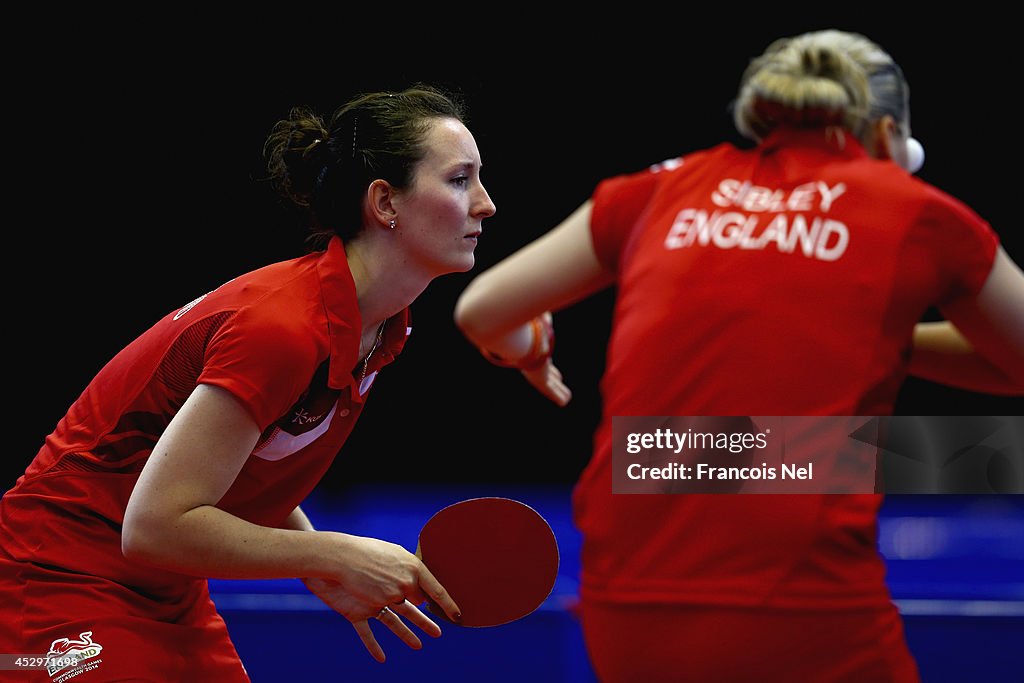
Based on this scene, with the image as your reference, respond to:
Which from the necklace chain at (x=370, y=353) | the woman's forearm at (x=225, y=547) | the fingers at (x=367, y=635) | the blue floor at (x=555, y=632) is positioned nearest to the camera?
the woman's forearm at (x=225, y=547)

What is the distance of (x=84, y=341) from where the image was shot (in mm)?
6043

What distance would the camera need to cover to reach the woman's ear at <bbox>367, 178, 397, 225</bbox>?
6.71 ft

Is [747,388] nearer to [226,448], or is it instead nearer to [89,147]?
[226,448]

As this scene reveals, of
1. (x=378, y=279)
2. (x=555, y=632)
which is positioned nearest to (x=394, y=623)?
(x=378, y=279)

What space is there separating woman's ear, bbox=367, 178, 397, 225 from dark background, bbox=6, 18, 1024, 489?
138 inches

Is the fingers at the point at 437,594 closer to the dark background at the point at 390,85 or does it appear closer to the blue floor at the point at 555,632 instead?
the blue floor at the point at 555,632

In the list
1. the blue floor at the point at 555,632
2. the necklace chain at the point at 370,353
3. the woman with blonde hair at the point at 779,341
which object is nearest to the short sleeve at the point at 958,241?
the woman with blonde hair at the point at 779,341

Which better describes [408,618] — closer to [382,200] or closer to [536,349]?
[536,349]

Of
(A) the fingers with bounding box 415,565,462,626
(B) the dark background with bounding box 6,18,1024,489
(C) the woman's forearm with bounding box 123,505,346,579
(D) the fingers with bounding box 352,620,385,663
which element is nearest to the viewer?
(C) the woman's forearm with bounding box 123,505,346,579

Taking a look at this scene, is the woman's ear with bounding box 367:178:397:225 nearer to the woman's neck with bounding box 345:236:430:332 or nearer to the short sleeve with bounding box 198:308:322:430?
the woman's neck with bounding box 345:236:430:332

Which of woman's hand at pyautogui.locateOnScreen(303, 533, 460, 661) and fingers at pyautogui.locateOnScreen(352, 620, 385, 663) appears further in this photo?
fingers at pyautogui.locateOnScreen(352, 620, 385, 663)

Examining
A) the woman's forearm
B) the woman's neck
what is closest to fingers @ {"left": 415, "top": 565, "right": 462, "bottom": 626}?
the woman's forearm

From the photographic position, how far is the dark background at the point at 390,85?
559 cm

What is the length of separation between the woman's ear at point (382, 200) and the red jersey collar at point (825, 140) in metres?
0.76
